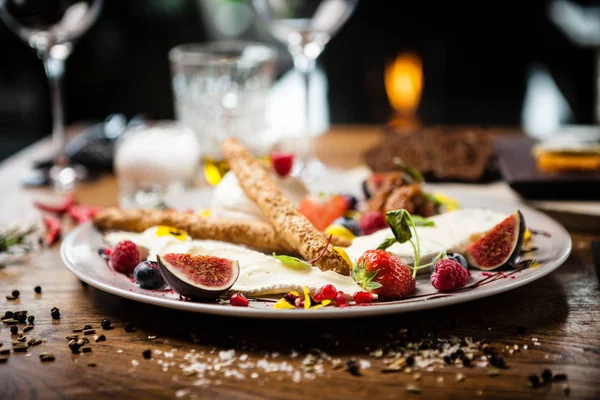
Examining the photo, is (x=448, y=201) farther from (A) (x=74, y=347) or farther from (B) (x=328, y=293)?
(A) (x=74, y=347)

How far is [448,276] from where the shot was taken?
1.56 m

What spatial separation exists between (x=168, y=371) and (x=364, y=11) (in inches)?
222

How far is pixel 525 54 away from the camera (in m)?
6.43

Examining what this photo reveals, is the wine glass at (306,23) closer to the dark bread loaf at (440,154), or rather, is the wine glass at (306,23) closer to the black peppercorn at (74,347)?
the dark bread loaf at (440,154)

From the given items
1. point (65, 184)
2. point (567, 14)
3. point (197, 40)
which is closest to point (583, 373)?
point (65, 184)

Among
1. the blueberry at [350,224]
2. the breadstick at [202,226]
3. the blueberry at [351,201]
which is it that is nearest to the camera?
the breadstick at [202,226]

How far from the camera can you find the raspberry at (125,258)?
1.77 meters

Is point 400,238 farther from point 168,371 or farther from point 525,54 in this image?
point 525,54

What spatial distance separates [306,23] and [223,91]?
0.45m

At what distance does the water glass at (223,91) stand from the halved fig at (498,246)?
1.48 metres

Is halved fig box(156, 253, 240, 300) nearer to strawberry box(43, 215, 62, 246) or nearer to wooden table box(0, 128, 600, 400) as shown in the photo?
wooden table box(0, 128, 600, 400)

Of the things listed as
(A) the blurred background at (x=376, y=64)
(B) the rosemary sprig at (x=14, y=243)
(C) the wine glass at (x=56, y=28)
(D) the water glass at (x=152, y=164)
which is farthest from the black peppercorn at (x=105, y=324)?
(A) the blurred background at (x=376, y=64)

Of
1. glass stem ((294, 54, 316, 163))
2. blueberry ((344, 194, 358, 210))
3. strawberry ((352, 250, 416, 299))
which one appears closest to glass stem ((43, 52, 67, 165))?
glass stem ((294, 54, 316, 163))

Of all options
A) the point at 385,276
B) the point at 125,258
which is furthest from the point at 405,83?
the point at 385,276
